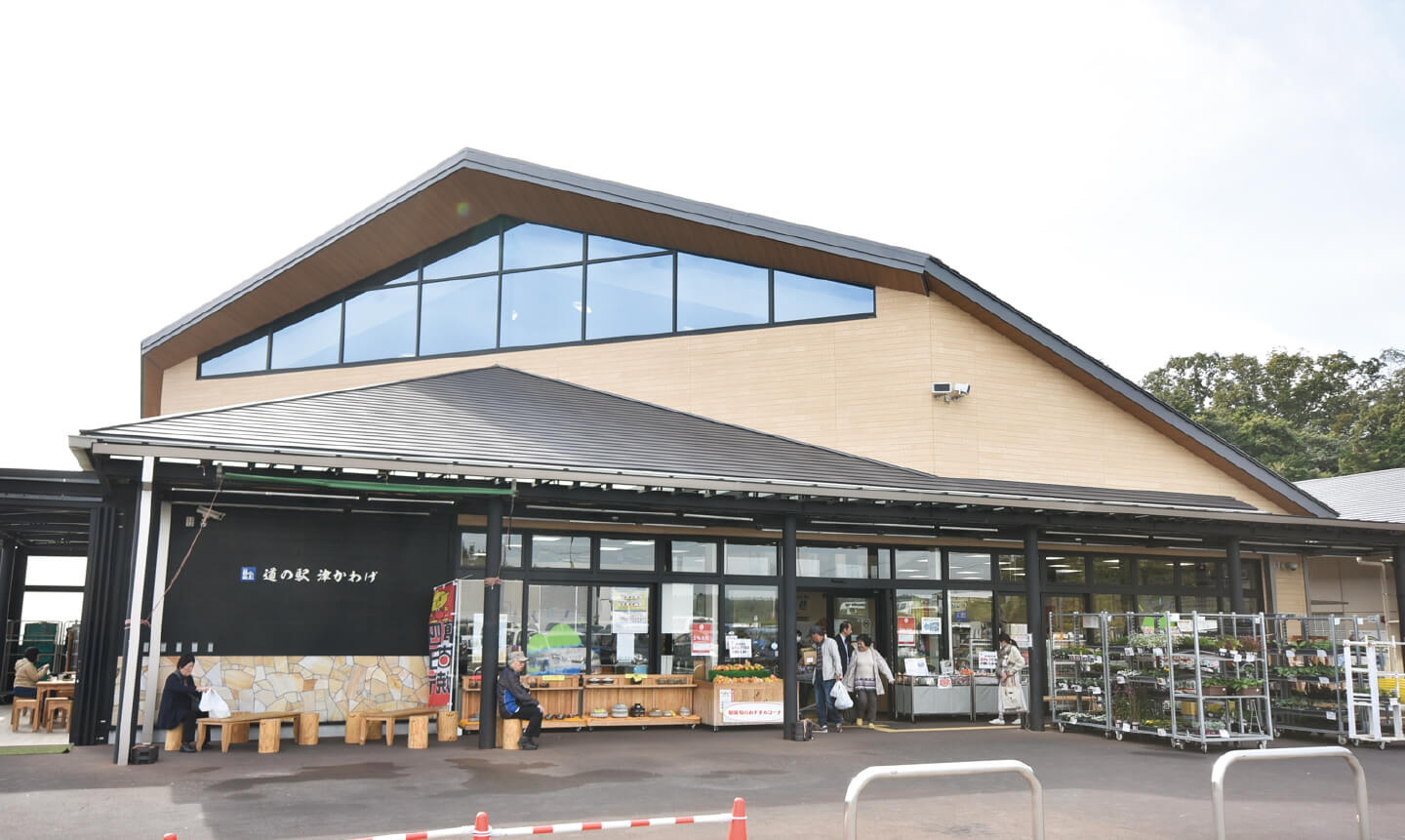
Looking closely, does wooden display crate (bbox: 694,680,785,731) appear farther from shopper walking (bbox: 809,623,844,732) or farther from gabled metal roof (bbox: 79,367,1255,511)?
gabled metal roof (bbox: 79,367,1255,511)

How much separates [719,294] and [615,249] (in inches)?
74.7

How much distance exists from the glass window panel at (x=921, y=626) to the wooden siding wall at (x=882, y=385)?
2299mm

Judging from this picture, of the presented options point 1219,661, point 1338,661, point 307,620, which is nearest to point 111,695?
point 307,620

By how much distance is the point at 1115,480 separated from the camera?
55.8ft

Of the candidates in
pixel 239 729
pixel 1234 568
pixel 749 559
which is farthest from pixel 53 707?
pixel 1234 568

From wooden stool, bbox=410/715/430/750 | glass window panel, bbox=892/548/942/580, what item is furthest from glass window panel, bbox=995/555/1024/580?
wooden stool, bbox=410/715/430/750

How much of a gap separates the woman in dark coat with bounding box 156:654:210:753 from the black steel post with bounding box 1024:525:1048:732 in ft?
36.2

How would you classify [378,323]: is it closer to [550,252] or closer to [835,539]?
[550,252]

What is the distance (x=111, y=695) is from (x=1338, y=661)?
16058mm

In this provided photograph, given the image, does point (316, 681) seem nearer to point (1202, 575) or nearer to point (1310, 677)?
point (1310, 677)

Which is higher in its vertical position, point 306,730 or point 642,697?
point 642,697

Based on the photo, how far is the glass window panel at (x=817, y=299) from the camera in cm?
1638

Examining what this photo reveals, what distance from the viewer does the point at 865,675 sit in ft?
51.2

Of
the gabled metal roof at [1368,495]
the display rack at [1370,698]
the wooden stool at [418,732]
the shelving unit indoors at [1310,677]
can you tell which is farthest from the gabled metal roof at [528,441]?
the gabled metal roof at [1368,495]
